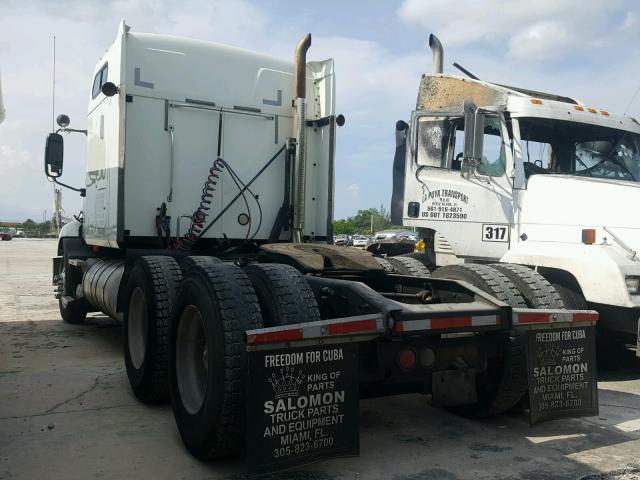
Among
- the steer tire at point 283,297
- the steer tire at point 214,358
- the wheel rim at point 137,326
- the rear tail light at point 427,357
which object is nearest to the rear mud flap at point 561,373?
the rear tail light at point 427,357

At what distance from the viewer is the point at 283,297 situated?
374 centimetres

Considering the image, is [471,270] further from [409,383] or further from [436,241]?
[436,241]

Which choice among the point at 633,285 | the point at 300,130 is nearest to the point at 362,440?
the point at 633,285

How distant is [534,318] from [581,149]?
3.71 meters

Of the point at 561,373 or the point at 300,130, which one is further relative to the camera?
the point at 300,130

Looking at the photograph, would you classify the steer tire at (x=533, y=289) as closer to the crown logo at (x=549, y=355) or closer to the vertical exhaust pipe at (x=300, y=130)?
the crown logo at (x=549, y=355)

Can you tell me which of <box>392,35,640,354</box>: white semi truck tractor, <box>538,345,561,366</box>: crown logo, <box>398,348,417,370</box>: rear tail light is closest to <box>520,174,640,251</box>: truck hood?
<box>392,35,640,354</box>: white semi truck tractor

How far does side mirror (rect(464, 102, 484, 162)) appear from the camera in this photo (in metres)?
6.41

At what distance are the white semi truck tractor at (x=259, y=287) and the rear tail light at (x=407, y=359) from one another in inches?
0.4

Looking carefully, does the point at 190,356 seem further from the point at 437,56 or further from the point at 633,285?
the point at 437,56

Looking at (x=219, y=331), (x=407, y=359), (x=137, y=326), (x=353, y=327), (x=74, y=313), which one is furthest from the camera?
(x=74, y=313)

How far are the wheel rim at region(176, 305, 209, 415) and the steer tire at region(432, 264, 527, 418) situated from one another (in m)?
1.93

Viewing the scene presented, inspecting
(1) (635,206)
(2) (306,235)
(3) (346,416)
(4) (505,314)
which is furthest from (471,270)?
(2) (306,235)

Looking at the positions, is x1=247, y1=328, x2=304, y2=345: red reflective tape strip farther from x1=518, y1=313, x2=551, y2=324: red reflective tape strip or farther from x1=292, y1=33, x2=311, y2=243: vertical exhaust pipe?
x1=292, y1=33, x2=311, y2=243: vertical exhaust pipe
